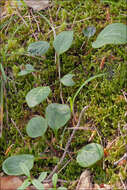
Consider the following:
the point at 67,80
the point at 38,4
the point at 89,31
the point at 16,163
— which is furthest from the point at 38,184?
the point at 38,4

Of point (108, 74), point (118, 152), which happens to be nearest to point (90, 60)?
point (108, 74)

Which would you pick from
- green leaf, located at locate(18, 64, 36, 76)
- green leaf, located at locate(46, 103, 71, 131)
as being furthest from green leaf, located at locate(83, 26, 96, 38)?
green leaf, located at locate(46, 103, 71, 131)

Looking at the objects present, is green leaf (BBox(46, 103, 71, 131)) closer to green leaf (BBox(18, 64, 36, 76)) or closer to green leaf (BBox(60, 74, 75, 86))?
green leaf (BBox(60, 74, 75, 86))

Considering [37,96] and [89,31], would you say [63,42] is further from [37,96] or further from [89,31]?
[37,96]

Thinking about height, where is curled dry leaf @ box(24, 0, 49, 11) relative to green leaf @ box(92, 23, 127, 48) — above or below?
above

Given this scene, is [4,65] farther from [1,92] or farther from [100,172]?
[100,172]

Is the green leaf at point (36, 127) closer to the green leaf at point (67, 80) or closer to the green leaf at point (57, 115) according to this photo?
the green leaf at point (57, 115)

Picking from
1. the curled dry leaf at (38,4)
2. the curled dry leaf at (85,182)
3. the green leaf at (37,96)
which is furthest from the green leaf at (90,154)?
the curled dry leaf at (38,4)

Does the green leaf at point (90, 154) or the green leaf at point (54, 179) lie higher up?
the green leaf at point (90, 154)
